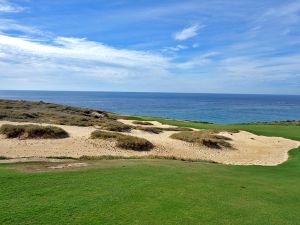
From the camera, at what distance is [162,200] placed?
1138 cm

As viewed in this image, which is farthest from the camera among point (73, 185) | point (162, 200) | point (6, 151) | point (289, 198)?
point (6, 151)

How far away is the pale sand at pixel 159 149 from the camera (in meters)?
22.3

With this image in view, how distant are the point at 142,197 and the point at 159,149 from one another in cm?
1537

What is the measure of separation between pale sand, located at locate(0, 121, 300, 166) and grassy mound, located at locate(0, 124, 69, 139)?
0.73 metres

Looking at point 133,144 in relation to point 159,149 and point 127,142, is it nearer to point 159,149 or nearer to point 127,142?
point 127,142

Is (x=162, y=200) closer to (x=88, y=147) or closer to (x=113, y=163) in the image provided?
(x=113, y=163)

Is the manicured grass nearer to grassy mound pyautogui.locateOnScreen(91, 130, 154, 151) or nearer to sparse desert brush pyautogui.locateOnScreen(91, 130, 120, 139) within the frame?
→ grassy mound pyautogui.locateOnScreen(91, 130, 154, 151)

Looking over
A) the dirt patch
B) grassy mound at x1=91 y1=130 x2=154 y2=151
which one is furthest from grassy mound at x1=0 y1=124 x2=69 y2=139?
the dirt patch

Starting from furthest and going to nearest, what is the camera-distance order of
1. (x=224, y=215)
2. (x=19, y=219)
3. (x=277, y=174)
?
(x=277, y=174) → (x=224, y=215) → (x=19, y=219)

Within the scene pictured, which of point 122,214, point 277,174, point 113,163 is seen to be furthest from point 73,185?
point 277,174

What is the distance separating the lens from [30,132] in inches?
1010

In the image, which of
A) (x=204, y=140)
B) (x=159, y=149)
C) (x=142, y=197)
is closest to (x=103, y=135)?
(x=159, y=149)

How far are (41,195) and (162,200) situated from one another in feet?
13.0

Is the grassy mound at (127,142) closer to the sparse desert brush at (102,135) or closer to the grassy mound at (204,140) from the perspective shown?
the sparse desert brush at (102,135)
